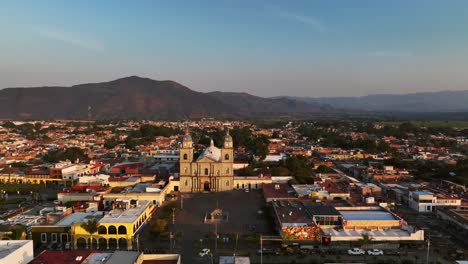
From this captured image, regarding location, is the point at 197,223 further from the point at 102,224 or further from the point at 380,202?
the point at 380,202

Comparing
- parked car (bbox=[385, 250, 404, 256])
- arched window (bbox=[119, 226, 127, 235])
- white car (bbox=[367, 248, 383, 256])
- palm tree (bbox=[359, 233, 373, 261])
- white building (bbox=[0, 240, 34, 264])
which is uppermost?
white building (bbox=[0, 240, 34, 264])

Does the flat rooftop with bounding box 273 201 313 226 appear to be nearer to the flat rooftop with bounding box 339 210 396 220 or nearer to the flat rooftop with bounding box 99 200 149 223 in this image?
the flat rooftop with bounding box 339 210 396 220

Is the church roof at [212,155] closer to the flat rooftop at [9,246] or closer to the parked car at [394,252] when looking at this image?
the parked car at [394,252]

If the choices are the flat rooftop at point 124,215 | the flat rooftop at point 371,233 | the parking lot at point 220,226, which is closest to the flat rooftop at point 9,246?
the flat rooftop at point 124,215

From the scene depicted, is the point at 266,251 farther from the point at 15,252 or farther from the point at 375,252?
the point at 15,252

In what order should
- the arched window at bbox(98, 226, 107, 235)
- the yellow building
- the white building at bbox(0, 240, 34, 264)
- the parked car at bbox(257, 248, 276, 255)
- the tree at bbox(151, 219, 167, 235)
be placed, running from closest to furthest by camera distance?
1. the white building at bbox(0, 240, 34, 264)
2. the parked car at bbox(257, 248, 276, 255)
3. the yellow building
4. the arched window at bbox(98, 226, 107, 235)
5. the tree at bbox(151, 219, 167, 235)

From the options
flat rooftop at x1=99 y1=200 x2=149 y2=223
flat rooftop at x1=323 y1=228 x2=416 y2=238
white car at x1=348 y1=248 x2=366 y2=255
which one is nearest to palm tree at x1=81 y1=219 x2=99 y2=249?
flat rooftop at x1=99 y1=200 x2=149 y2=223

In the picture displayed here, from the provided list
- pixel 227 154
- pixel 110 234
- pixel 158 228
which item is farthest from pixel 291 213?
pixel 227 154
